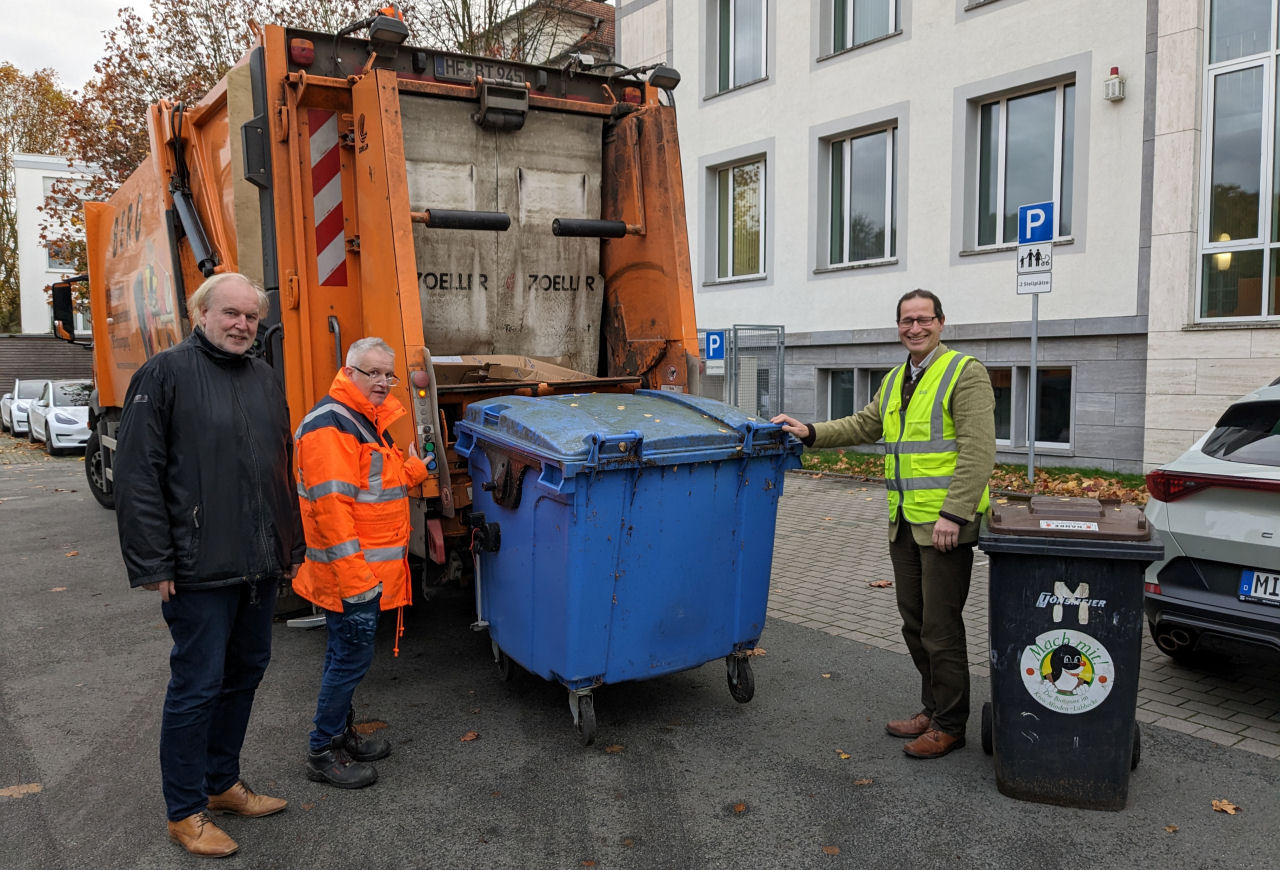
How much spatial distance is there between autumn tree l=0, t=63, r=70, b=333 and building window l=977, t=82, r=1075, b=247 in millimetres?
35088

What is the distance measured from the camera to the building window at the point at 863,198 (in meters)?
12.2

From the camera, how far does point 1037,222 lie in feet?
25.8

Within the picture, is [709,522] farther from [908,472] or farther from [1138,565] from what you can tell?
[1138,565]

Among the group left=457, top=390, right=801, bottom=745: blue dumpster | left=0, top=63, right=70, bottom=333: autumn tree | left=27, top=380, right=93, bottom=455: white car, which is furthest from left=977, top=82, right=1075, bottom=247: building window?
left=0, top=63, right=70, bottom=333: autumn tree

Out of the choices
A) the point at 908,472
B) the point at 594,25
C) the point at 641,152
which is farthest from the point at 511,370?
the point at 594,25

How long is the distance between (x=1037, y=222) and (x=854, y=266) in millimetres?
4557

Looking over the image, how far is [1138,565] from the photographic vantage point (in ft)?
10.1

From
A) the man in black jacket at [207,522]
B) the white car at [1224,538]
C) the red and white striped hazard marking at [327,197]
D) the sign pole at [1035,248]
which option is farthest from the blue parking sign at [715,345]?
the man in black jacket at [207,522]

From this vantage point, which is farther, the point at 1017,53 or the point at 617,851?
the point at 1017,53

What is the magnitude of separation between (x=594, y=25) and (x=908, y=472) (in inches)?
816

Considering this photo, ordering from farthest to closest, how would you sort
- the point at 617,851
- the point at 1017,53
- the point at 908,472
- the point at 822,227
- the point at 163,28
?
the point at 163,28 < the point at 822,227 < the point at 1017,53 < the point at 908,472 < the point at 617,851

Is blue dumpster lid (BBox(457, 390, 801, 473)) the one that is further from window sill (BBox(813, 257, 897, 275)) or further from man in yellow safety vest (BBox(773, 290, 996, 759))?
window sill (BBox(813, 257, 897, 275))

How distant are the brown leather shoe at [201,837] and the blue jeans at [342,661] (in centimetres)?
51

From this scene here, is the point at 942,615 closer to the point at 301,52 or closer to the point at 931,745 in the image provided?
the point at 931,745
